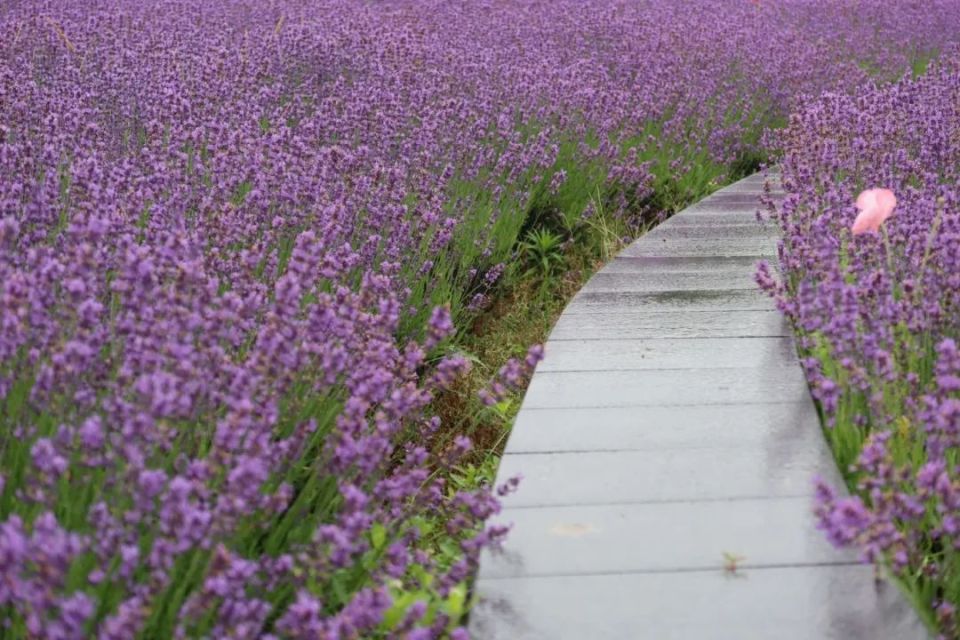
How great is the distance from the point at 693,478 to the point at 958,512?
518 millimetres

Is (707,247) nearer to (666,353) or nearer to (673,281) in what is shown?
(673,281)

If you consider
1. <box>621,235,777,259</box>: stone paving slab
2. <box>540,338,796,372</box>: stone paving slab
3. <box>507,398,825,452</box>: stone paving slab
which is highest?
<box>621,235,777,259</box>: stone paving slab

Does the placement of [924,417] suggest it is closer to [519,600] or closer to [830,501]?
[830,501]

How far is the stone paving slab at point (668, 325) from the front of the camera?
10.3 feet

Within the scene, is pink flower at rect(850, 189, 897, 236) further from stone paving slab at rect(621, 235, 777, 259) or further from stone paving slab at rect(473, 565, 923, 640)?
stone paving slab at rect(621, 235, 777, 259)

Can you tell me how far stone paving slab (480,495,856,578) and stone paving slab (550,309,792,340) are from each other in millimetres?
A: 1000

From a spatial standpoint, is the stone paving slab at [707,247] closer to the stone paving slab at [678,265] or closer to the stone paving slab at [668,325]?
the stone paving slab at [678,265]

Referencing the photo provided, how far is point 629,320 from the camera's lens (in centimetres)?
329

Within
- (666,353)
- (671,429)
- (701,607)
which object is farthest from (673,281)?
(701,607)

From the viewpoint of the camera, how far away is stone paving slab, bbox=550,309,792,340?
3.13 m

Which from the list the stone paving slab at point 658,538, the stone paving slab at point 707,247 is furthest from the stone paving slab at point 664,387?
the stone paving slab at point 707,247

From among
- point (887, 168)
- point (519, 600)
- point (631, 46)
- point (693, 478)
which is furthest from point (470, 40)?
point (519, 600)

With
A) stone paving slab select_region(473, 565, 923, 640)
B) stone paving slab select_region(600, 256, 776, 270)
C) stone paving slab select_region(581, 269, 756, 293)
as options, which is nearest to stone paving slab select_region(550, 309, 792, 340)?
stone paving slab select_region(581, 269, 756, 293)

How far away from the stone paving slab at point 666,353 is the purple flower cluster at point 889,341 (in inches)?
4.9
